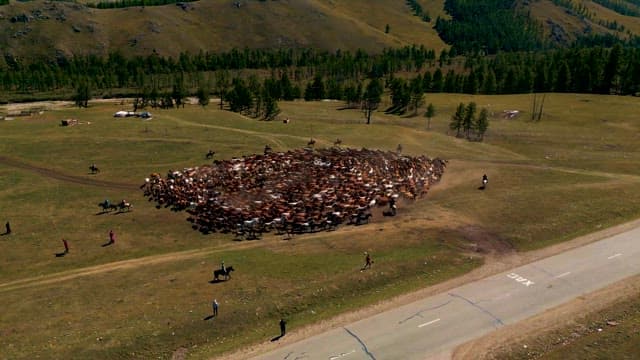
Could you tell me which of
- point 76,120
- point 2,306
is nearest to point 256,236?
point 2,306

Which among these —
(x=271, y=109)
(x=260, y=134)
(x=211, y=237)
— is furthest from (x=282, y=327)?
(x=271, y=109)

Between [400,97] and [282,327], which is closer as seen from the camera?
[282,327]

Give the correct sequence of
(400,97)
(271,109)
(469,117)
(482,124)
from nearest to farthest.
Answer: (482,124)
(469,117)
(271,109)
(400,97)

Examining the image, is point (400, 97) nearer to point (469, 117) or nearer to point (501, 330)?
point (469, 117)

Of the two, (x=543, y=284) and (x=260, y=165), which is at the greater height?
(x=260, y=165)

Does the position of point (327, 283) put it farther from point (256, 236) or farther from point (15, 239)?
point (15, 239)

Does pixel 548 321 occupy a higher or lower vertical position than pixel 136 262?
higher

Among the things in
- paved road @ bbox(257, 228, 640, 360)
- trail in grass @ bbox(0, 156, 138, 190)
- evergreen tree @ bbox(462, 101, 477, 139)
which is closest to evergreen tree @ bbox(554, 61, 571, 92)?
evergreen tree @ bbox(462, 101, 477, 139)
